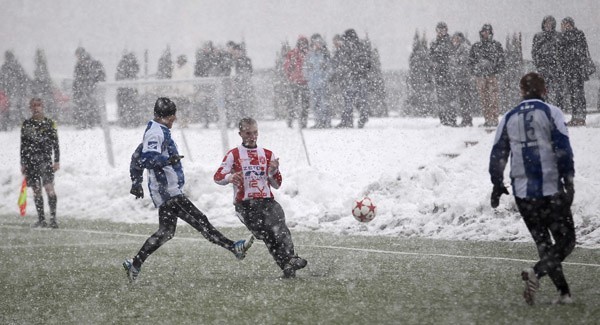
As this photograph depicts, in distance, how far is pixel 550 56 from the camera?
16.4m

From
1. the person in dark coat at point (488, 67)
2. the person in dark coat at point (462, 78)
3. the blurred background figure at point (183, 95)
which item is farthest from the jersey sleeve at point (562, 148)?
the blurred background figure at point (183, 95)

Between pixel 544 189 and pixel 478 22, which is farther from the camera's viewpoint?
pixel 478 22

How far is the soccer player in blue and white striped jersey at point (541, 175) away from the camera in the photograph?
21.9ft

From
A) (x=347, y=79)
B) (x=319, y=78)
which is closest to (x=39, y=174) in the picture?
(x=319, y=78)

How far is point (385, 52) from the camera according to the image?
19859 millimetres

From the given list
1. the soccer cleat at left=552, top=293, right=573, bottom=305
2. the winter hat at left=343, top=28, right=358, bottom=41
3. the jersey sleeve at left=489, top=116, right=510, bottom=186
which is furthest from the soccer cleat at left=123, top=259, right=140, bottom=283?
the winter hat at left=343, top=28, right=358, bottom=41

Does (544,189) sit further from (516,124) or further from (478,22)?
(478,22)

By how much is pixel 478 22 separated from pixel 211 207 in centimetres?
Answer: 661

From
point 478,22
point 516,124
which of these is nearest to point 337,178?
point 478,22

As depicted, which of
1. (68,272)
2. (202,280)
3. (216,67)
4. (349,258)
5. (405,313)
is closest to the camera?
(405,313)

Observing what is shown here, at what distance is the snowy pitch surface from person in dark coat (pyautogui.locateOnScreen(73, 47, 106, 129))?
805cm

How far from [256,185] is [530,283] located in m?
3.18

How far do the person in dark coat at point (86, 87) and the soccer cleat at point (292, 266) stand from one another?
40.6 ft

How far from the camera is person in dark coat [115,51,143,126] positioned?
19.5 meters
